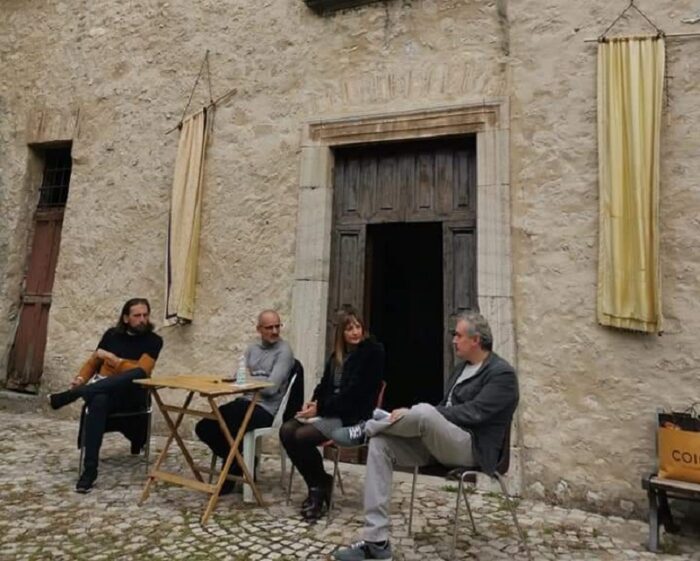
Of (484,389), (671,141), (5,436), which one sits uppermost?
(671,141)

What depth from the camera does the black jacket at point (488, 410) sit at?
262cm

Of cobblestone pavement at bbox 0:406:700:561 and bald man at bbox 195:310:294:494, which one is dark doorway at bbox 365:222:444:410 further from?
bald man at bbox 195:310:294:494

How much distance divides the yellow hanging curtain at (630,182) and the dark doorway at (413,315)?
2926mm

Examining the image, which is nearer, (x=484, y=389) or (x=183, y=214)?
(x=484, y=389)

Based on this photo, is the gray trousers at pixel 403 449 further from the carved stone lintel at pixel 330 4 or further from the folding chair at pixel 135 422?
the carved stone lintel at pixel 330 4

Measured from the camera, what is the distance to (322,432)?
10.6 feet

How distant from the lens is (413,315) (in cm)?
718

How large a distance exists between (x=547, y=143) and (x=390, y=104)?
4.24 ft

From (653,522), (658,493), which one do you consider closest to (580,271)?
(658,493)

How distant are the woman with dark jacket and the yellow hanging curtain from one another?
62.9 inches

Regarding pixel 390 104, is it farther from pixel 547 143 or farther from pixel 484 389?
pixel 484 389

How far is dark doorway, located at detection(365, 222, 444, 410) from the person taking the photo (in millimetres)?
6762

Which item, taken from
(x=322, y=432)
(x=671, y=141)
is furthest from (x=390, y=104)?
(x=322, y=432)

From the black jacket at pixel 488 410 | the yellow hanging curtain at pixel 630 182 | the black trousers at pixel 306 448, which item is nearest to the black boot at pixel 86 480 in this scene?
the black trousers at pixel 306 448
